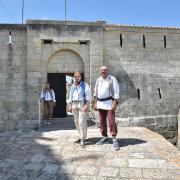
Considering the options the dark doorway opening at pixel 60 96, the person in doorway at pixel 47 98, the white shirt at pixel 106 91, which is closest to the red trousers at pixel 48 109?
the person in doorway at pixel 47 98

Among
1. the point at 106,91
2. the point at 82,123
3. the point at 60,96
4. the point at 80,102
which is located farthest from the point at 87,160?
the point at 60,96

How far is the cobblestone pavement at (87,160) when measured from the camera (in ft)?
16.9

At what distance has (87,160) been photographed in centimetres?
591

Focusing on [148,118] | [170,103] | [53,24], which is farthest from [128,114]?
[53,24]

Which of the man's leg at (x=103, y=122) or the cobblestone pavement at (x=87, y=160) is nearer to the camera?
the cobblestone pavement at (x=87, y=160)

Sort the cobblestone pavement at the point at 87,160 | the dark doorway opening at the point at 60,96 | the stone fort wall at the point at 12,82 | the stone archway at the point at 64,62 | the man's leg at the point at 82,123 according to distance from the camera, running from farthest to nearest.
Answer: the dark doorway opening at the point at 60,96 < the stone archway at the point at 64,62 < the stone fort wall at the point at 12,82 < the man's leg at the point at 82,123 < the cobblestone pavement at the point at 87,160

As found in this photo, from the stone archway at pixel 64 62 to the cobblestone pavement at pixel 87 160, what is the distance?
4.85 metres

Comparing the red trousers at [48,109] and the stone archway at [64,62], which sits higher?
the stone archway at [64,62]

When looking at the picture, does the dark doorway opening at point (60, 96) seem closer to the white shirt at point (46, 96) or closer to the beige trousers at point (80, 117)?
the white shirt at point (46, 96)

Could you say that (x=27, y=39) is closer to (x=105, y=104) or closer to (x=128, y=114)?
(x=128, y=114)

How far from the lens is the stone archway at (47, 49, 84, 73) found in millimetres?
12172

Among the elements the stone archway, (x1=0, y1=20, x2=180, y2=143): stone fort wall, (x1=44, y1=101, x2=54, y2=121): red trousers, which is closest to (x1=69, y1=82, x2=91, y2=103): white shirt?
(x1=44, y1=101, x2=54, y2=121): red trousers

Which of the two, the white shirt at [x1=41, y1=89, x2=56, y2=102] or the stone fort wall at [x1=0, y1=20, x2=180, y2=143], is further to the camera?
the stone fort wall at [x1=0, y1=20, x2=180, y2=143]

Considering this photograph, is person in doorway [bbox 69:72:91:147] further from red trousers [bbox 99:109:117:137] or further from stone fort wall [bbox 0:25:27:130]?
stone fort wall [bbox 0:25:27:130]
